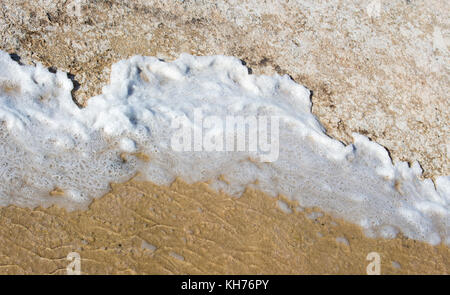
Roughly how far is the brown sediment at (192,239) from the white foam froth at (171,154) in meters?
0.09

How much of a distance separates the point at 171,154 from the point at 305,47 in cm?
164

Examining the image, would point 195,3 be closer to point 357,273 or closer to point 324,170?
point 324,170

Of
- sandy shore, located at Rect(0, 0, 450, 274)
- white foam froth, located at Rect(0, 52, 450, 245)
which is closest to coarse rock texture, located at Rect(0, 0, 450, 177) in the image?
sandy shore, located at Rect(0, 0, 450, 274)

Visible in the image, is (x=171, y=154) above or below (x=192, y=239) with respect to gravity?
above

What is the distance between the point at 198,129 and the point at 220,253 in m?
0.97

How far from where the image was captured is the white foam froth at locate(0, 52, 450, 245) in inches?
Answer: 118
